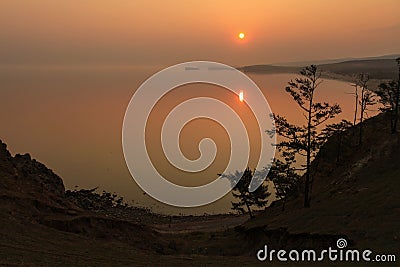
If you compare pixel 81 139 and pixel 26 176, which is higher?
pixel 81 139

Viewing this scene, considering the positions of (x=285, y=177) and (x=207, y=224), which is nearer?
(x=285, y=177)

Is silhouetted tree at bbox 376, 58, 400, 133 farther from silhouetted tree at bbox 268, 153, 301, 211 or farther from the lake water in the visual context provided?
the lake water

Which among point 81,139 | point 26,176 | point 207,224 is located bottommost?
point 207,224

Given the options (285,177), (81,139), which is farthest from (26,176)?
(81,139)

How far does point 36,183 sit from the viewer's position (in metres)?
57.8

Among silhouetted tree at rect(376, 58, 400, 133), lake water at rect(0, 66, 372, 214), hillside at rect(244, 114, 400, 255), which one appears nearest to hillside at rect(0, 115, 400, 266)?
hillside at rect(244, 114, 400, 255)

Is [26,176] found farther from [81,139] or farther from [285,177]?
[81,139]

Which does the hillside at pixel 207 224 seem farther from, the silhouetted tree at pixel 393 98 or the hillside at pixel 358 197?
the silhouetted tree at pixel 393 98

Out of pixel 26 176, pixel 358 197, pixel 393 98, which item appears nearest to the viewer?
pixel 358 197

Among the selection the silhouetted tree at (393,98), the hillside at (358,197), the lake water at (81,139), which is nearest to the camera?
the hillside at (358,197)

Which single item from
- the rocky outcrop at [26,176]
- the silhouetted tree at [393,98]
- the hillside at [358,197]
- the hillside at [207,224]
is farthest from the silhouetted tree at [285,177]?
the rocky outcrop at [26,176]

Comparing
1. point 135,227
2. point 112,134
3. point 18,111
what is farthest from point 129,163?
point 18,111

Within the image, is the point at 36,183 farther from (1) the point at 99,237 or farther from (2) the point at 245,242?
(2) the point at 245,242

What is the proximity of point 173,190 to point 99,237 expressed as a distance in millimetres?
35439
